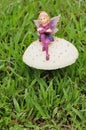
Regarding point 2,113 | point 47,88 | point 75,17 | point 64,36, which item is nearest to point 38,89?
point 47,88

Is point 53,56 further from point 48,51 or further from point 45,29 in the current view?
point 45,29

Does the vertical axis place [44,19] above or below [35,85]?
above

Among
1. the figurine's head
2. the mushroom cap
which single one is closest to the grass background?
the mushroom cap

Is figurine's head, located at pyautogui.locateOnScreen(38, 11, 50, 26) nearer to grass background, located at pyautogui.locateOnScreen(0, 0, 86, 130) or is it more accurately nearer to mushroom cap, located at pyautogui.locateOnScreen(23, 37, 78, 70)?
mushroom cap, located at pyautogui.locateOnScreen(23, 37, 78, 70)

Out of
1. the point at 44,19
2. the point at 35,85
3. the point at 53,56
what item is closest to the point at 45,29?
the point at 44,19

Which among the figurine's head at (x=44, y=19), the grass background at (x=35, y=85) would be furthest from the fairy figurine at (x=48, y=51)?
the grass background at (x=35, y=85)

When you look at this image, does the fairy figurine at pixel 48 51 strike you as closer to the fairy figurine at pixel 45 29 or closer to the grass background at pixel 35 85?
the fairy figurine at pixel 45 29

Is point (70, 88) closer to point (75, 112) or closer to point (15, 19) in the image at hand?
point (75, 112)
